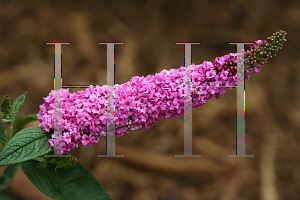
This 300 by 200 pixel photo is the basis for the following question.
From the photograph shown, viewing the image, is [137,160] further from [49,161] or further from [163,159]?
[49,161]

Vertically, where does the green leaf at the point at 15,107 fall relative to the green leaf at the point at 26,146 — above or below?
above

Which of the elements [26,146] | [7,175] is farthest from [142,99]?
[7,175]

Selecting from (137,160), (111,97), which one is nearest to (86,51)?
(137,160)

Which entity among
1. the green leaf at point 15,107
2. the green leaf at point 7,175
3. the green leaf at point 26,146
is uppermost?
the green leaf at point 15,107

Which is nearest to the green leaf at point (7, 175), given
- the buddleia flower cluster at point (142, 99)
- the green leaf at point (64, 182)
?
the green leaf at point (64, 182)

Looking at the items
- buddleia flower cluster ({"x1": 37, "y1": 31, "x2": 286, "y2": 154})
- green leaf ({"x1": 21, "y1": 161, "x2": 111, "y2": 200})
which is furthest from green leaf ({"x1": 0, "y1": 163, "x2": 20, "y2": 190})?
buddleia flower cluster ({"x1": 37, "y1": 31, "x2": 286, "y2": 154})

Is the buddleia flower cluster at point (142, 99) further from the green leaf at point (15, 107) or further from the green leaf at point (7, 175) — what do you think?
the green leaf at point (7, 175)

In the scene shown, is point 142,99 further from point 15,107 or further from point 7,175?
point 7,175
